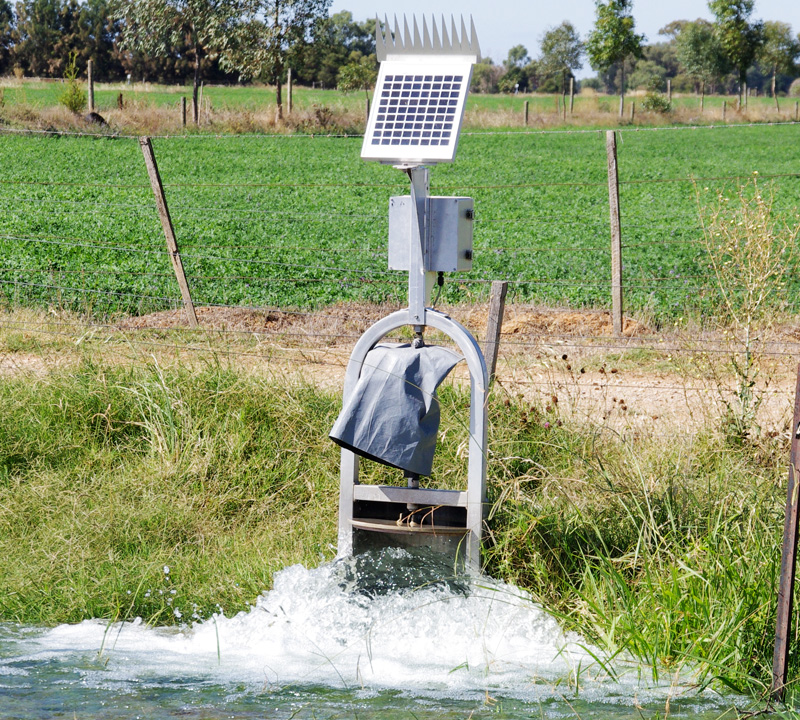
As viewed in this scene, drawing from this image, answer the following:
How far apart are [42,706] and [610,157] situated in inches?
266

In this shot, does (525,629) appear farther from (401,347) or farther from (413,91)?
(413,91)

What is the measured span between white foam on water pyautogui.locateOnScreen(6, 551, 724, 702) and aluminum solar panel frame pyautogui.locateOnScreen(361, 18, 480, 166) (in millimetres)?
1853

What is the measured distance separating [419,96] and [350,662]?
2392mm

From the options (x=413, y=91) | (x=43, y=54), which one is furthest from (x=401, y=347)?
(x=43, y=54)

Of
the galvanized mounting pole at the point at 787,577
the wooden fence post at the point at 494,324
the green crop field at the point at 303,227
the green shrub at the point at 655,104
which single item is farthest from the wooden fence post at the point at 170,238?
the green shrub at the point at 655,104

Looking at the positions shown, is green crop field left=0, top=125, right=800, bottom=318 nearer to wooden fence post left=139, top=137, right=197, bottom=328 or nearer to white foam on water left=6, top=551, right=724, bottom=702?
wooden fence post left=139, top=137, right=197, bottom=328

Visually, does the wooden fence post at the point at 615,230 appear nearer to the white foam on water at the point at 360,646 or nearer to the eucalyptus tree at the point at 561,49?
the white foam on water at the point at 360,646

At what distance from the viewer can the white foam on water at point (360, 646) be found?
3.64 meters

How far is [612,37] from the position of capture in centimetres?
6662

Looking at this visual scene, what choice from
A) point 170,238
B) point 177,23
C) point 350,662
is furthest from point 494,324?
point 177,23

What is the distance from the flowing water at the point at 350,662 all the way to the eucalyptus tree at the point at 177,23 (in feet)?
176

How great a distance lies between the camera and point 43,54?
7781 centimetres

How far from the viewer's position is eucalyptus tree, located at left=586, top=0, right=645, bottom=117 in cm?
6662

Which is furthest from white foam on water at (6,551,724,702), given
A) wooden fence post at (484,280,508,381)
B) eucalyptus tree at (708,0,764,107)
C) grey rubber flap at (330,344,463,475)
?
eucalyptus tree at (708,0,764,107)
